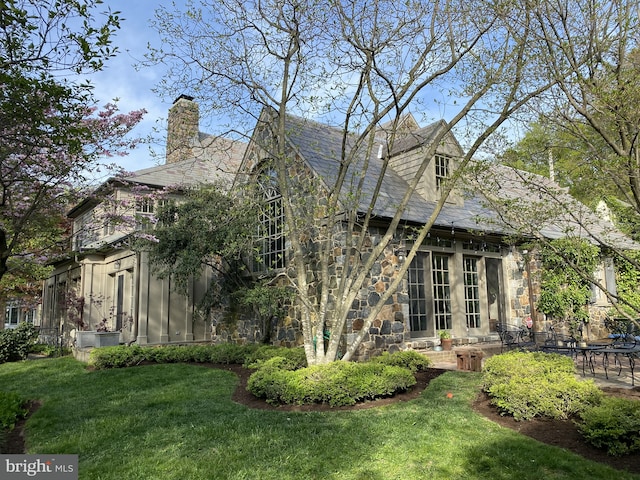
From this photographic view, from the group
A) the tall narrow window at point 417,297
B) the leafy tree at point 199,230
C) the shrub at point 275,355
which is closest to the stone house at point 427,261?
the tall narrow window at point 417,297

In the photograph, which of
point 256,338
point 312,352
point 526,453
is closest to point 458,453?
point 526,453

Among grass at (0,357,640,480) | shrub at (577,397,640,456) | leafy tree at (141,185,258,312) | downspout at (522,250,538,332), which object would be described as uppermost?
leafy tree at (141,185,258,312)

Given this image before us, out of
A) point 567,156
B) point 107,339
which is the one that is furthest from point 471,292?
point 107,339

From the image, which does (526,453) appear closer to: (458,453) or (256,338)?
(458,453)

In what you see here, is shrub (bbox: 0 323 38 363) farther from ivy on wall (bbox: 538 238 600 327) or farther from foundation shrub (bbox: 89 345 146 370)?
ivy on wall (bbox: 538 238 600 327)

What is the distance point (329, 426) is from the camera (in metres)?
4.95

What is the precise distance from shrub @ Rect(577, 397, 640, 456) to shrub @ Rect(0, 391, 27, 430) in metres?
6.55

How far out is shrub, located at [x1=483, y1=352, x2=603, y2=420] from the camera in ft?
16.6

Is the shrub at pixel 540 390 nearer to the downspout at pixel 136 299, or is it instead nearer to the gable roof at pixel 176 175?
the gable roof at pixel 176 175

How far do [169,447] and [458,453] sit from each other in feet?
9.17

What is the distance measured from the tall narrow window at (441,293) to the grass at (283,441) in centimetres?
403

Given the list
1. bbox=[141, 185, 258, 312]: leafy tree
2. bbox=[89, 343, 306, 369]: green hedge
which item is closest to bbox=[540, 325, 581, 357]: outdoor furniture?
bbox=[89, 343, 306, 369]: green hedge

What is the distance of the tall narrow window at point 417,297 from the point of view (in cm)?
1040

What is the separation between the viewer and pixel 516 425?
5.01m
